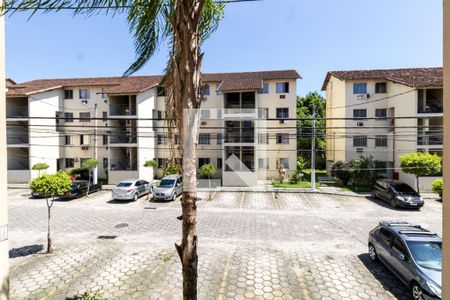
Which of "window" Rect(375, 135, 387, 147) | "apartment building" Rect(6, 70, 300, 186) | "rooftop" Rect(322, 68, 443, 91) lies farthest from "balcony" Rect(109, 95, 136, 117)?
"window" Rect(375, 135, 387, 147)

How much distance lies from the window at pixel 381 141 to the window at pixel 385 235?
66.7 ft

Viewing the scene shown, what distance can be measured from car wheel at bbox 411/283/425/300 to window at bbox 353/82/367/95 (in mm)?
23863

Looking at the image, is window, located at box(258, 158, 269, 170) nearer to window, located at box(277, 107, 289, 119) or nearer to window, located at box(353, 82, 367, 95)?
window, located at box(277, 107, 289, 119)

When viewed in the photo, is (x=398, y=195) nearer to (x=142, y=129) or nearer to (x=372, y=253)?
(x=372, y=253)

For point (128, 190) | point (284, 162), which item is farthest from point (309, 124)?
point (128, 190)

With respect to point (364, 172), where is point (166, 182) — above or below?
below

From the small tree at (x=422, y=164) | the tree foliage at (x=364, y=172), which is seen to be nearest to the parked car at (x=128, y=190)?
the tree foliage at (x=364, y=172)

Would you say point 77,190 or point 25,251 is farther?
point 77,190

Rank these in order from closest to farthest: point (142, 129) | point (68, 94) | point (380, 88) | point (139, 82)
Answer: point (142, 129)
point (380, 88)
point (139, 82)
point (68, 94)

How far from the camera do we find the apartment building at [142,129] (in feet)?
82.4

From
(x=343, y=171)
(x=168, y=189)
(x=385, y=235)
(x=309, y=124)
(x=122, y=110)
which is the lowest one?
(x=168, y=189)

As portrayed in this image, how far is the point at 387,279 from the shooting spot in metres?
7.93

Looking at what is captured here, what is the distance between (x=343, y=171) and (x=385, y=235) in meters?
17.6

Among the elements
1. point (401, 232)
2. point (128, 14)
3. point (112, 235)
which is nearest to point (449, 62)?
point (128, 14)
